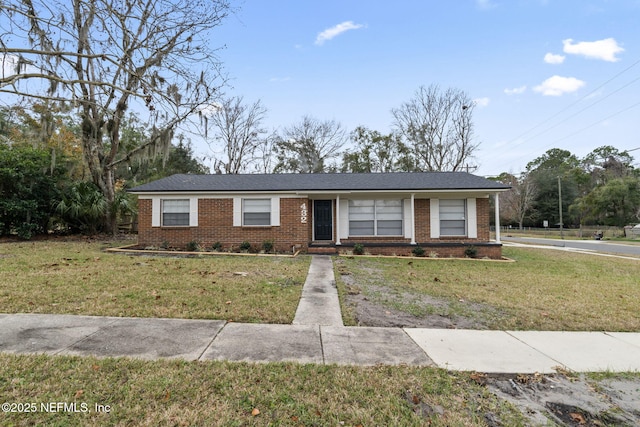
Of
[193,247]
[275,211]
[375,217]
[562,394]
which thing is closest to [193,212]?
[193,247]

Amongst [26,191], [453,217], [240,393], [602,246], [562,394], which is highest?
[26,191]

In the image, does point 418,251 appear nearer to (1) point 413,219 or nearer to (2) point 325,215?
(1) point 413,219

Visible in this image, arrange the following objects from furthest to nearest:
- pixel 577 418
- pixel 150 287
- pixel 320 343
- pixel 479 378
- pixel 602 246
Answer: pixel 602 246, pixel 150 287, pixel 320 343, pixel 479 378, pixel 577 418

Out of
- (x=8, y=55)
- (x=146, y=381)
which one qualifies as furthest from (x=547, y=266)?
(x=8, y=55)

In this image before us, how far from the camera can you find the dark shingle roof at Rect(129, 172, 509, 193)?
41.1 feet

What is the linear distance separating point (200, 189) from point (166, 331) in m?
9.71

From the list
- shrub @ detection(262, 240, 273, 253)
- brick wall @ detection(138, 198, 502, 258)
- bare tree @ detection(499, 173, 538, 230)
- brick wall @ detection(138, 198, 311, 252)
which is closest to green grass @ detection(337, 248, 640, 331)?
brick wall @ detection(138, 198, 502, 258)

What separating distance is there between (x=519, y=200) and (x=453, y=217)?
42.2m

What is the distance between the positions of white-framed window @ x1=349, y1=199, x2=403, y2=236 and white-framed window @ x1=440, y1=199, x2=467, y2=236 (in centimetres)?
186

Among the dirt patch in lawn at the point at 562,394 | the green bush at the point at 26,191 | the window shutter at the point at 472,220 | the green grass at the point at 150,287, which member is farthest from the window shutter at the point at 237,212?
the window shutter at the point at 472,220

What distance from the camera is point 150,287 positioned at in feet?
19.2

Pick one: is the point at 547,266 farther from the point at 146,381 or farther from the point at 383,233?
the point at 146,381

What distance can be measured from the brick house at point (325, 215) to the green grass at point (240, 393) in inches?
375

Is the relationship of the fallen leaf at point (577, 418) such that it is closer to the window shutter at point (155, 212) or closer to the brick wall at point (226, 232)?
the brick wall at point (226, 232)
